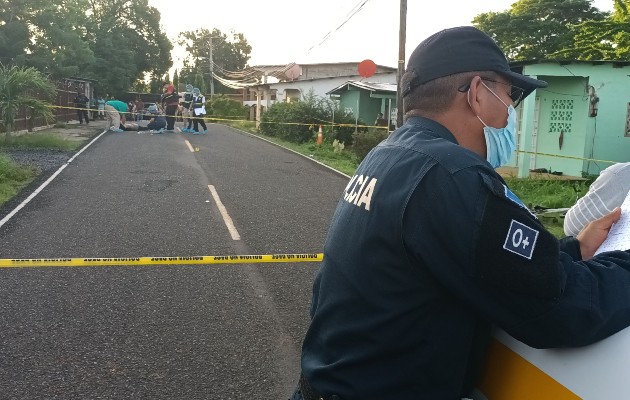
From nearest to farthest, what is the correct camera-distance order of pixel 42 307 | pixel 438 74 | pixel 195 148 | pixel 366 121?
1. pixel 438 74
2. pixel 42 307
3. pixel 195 148
4. pixel 366 121

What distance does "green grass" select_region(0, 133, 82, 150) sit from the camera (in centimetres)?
1872

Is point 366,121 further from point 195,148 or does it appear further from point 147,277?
point 147,277

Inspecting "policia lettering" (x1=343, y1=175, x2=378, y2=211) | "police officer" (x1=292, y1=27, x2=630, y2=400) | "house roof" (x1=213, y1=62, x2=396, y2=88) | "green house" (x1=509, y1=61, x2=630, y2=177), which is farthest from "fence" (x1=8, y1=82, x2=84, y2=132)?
"police officer" (x1=292, y1=27, x2=630, y2=400)

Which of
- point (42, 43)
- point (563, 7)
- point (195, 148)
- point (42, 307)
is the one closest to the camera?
point (42, 307)

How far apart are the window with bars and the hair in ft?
48.6

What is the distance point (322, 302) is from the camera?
179 centimetres

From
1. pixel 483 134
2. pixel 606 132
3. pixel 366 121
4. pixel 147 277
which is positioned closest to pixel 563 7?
pixel 366 121

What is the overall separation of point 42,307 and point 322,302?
4387 mm

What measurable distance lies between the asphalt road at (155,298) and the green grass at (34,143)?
25.7 ft

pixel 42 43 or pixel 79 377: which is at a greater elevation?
pixel 42 43

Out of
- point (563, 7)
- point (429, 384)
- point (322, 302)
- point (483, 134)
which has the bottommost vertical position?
point (429, 384)

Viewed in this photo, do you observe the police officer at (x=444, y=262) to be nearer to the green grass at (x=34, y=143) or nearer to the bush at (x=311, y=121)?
the green grass at (x=34, y=143)

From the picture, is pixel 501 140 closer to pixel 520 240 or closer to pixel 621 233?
pixel 621 233

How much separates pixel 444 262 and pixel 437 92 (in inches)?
20.7
